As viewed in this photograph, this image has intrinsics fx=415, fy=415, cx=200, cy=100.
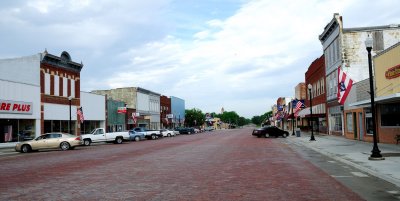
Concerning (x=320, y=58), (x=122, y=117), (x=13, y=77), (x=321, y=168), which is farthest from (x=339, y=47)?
(x=122, y=117)

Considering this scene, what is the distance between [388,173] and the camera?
43.1 ft

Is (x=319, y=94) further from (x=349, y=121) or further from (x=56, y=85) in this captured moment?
(x=56, y=85)

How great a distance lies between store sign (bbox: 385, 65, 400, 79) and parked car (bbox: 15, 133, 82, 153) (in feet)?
74.6

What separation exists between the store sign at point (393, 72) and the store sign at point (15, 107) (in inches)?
1242

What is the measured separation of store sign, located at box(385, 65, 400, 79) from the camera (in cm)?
2482

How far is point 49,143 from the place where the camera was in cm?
3122

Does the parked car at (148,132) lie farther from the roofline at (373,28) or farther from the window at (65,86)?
the roofline at (373,28)

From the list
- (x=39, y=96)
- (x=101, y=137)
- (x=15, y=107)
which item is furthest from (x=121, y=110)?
(x=15, y=107)

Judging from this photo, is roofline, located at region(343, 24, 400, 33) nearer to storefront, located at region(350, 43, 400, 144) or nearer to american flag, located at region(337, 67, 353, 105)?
storefront, located at region(350, 43, 400, 144)

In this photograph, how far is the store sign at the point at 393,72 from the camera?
24819mm

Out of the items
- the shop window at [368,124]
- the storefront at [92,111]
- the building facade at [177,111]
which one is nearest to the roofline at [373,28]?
the shop window at [368,124]

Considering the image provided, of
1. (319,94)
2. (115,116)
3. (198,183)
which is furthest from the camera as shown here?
(115,116)

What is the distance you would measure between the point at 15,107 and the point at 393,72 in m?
32.4

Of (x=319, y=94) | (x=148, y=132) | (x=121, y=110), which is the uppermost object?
(x=319, y=94)
